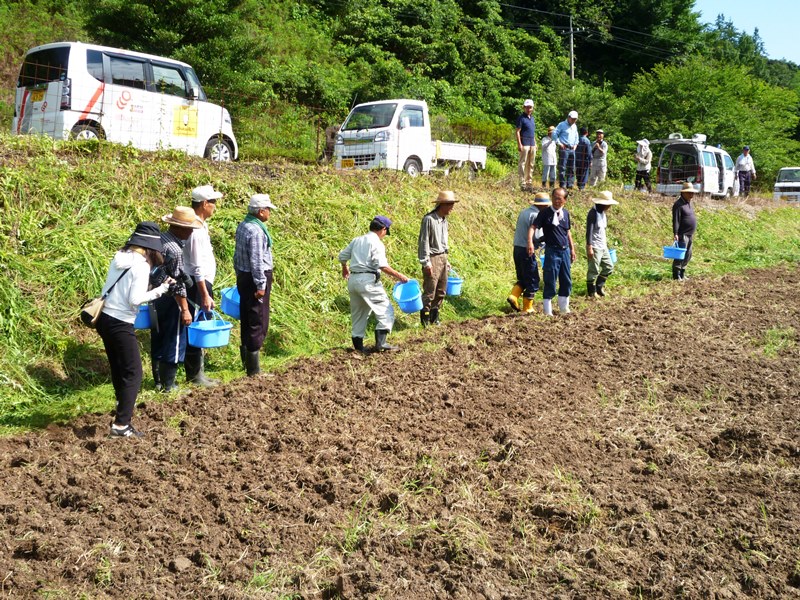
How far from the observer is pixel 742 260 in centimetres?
1684

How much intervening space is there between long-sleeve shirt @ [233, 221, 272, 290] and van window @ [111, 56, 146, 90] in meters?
6.07

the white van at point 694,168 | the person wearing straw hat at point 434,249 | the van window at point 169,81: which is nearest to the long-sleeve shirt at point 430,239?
the person wearing straw hat at point 434,249

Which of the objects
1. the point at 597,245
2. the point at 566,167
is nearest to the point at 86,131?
the point at 597,245

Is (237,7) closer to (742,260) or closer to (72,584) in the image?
(742,260)

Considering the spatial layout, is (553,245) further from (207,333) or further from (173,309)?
(173,309)

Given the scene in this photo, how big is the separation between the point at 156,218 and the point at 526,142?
367 inches

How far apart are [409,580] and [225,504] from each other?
1375 mm

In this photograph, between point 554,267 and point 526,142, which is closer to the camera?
point 554,267

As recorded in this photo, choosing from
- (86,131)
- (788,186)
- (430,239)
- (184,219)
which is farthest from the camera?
(788,186)

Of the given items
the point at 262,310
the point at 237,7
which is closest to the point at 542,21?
the point at 237,7

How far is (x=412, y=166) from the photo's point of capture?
15.4 metres

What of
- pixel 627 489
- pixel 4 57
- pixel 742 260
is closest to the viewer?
pixel 627 489

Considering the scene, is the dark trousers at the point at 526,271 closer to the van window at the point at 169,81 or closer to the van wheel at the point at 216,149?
the van wheel at the point at 216,149

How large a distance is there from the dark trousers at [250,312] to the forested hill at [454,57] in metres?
11.7
